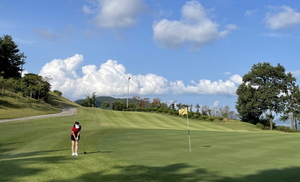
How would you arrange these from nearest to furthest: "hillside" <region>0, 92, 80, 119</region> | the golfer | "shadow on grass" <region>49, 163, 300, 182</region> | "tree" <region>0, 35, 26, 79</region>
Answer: "shadow on grass" <region>49, 163, 300, 182</region> < the golfer < "hillside" <region>0, 92, 80, 119</region> < "tree" <region>0, 35, 26, 79</region>

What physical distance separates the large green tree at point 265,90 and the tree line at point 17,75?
51.3 metres

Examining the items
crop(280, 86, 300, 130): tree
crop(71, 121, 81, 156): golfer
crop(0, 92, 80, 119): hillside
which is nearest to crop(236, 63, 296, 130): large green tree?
crop(280, 86, 300, 130): tree

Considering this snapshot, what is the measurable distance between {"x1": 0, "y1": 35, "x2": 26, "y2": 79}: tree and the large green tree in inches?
2625

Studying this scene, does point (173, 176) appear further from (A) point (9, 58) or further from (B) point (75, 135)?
(A) point (9, 58)

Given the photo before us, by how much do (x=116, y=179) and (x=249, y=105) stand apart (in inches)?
2415

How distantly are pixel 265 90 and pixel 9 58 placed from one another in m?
74.5

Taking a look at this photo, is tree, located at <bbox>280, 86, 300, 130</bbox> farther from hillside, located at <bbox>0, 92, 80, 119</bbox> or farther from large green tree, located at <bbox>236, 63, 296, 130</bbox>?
hillside, located at <bbox>0, 92, 80, 119</bbox>

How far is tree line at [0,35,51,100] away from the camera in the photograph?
66.6m

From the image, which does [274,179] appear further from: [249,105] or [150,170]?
[249,105]

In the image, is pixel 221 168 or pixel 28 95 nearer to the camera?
pixel 221 168

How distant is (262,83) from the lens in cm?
6688

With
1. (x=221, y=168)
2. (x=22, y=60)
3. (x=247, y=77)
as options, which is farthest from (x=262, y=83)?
(x=22, y=60)

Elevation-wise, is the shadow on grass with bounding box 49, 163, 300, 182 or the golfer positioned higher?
the golfer

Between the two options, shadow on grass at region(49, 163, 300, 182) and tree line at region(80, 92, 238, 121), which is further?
tree line at region(80, 92, 238, 121)
